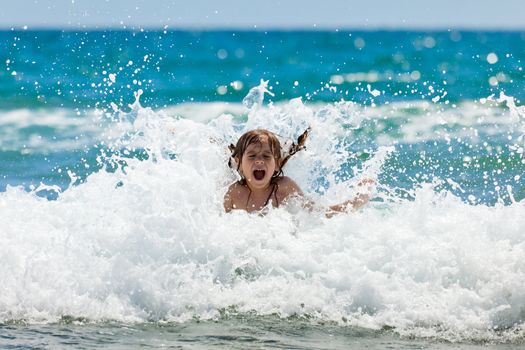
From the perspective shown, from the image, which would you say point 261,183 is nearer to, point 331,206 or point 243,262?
point 331,206

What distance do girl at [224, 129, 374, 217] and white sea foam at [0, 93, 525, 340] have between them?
0.11m

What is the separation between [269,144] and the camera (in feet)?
21.7

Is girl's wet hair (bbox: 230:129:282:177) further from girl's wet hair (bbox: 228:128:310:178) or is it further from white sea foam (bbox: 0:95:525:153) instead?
white sea foam (bbox: 0:95:525:153)

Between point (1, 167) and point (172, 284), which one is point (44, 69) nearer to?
point (1, 167)

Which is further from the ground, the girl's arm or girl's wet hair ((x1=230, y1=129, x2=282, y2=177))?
girl's wet hair ((x1=230, y1=129, x2=282, y2=177))

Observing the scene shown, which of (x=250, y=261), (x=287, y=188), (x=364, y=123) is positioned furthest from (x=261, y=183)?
Answer: (x=364, y=123)

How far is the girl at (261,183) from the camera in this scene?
21.4 ft

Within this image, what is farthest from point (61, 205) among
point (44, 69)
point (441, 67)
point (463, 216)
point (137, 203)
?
point (441, 67)

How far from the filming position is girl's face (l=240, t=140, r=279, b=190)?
6.53 meters

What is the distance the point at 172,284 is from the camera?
5426 mm

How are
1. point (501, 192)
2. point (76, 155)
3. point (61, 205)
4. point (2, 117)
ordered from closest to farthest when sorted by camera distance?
point (61, 205) → point (501, 192) → point (76, 155) → point (2, 117)

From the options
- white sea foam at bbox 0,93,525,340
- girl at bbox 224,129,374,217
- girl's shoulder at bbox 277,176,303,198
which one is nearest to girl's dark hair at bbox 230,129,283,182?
girl at bbox 224,129,374,217

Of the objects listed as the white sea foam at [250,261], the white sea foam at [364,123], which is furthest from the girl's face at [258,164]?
the white sea foam at [364,123]

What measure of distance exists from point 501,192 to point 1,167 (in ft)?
17.2
